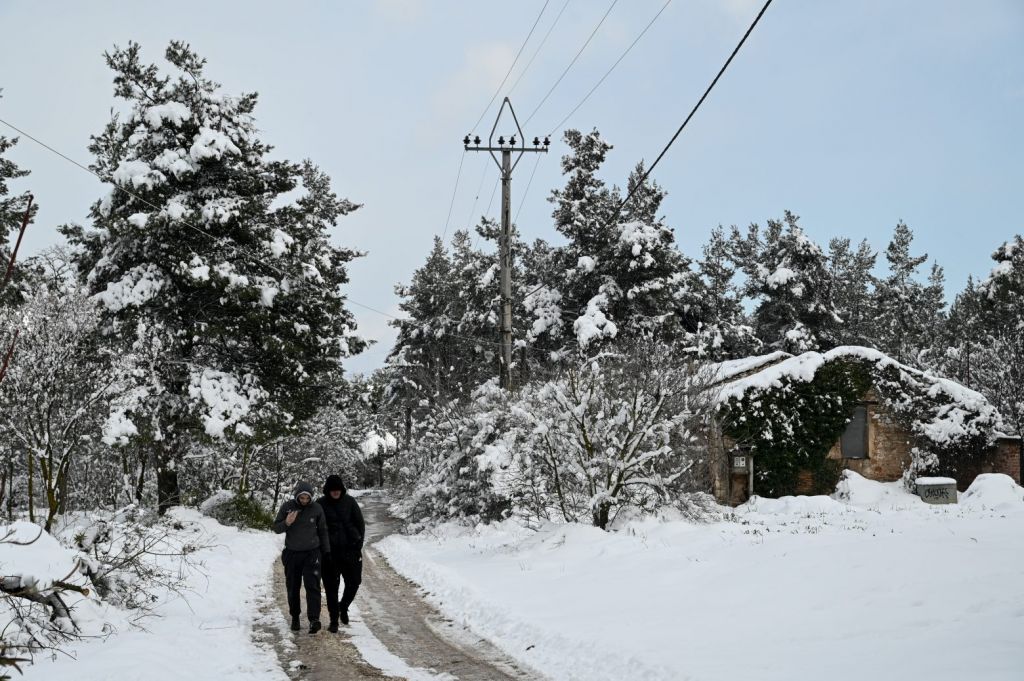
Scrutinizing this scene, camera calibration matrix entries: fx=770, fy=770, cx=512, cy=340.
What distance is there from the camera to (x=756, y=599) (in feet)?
27.6

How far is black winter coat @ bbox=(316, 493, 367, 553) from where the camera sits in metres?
9.41

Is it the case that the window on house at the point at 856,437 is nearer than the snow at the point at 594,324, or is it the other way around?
the window on house at the point at 856,437

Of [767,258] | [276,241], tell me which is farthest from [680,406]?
[767,258]

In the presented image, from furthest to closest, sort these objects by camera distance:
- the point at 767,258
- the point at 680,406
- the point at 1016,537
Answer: the point at 767,258
the point at 680,406
the point at 1016,537

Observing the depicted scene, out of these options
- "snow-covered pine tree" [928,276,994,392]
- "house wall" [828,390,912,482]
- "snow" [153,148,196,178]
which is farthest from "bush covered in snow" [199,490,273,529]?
"snow-covered pine tree" [928,276,994,392]

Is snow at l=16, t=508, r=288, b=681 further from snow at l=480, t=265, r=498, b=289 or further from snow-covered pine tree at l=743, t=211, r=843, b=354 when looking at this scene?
snow-covered pine tree at l=743, t=211, r=843, b=354

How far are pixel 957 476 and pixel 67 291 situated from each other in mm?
27729

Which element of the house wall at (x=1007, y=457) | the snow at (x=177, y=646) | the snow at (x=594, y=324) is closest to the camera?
the snow at (x=177, y=646)

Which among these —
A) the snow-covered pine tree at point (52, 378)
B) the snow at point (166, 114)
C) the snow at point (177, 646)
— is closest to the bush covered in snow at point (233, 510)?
the snow-covered pine tree at point (52, 378)

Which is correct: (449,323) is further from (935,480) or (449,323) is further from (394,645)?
(394,645)

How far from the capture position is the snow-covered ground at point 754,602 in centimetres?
626

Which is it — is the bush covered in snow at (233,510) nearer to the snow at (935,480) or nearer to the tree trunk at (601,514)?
the tree trunk at (601,514)

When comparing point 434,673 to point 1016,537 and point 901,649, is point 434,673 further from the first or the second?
point 1016,537

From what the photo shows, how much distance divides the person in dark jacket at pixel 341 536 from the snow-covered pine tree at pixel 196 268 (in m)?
11.1
